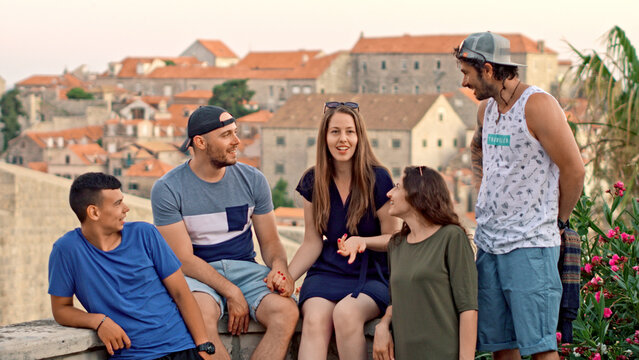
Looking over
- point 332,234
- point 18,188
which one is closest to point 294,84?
point 18,188

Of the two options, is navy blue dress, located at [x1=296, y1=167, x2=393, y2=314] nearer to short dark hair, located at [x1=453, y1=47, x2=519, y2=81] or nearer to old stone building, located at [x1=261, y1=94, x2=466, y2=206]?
short dark hair, located at [x1=453, y1=47, x2=519, y2=81]

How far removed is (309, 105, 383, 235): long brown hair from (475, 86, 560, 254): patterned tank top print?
0.55 m

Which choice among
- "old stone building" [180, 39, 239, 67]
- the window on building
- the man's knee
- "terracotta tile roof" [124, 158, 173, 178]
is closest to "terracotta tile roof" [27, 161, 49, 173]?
"terracotta tile roof" [124, 158, 173, 178]

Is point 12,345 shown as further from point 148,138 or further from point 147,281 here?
point 148,138

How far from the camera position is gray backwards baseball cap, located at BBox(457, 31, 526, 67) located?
2387mm

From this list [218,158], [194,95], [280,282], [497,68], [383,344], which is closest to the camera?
[497,68]

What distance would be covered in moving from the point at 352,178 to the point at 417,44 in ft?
205

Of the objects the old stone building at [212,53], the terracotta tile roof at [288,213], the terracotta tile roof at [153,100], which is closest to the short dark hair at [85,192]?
the terracotta tile roof at [288,213]

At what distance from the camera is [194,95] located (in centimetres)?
6519

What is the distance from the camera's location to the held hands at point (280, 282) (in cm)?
281


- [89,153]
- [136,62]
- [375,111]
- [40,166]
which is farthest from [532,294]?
[136,62]

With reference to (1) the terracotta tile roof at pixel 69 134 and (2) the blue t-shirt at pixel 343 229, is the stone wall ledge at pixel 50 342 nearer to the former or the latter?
(2) the blue t-shirt at pixel 343 229

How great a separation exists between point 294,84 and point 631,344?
62638 mm

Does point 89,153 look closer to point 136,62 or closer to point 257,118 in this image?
point 257,118
